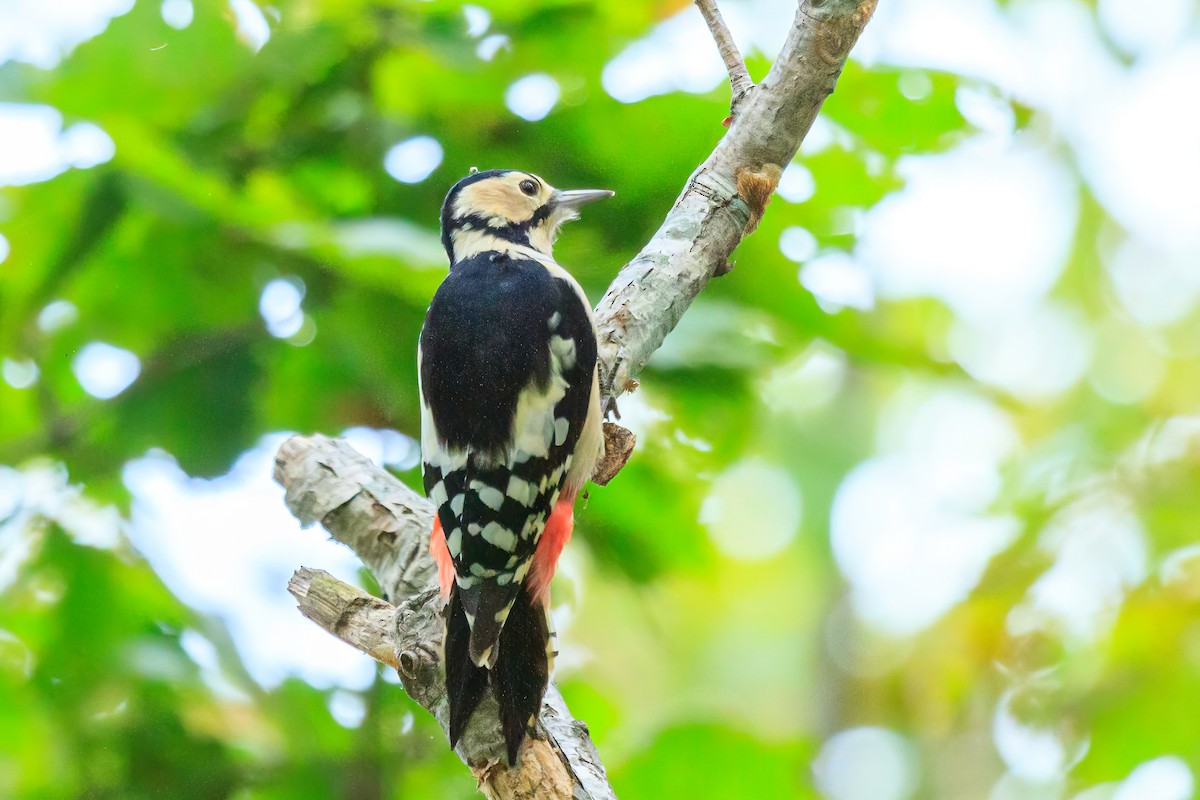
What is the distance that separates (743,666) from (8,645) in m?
1.75

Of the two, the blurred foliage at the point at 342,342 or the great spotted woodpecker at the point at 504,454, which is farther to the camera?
the blurred foliage at the point at 342,342

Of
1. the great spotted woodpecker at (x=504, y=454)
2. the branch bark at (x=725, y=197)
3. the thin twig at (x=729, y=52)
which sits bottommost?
the great spotted woodpecker at (x=504, y=454)

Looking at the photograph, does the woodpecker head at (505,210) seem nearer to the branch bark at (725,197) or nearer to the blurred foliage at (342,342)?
the blurred foliage at (342,342)

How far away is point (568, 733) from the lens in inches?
36.7

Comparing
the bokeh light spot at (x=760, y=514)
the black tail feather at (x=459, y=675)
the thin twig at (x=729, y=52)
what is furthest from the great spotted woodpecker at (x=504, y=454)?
the bokeh light spot at (x=760, y=514)

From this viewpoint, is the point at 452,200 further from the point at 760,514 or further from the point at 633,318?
the point at 760,514

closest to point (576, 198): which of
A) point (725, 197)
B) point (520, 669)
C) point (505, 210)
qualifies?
A: point (505, 210)

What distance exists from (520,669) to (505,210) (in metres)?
0.58

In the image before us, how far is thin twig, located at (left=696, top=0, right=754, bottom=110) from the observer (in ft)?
3.89

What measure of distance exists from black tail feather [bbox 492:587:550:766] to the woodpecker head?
0.45 metres

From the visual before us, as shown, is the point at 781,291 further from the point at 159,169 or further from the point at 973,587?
the point at 973,587

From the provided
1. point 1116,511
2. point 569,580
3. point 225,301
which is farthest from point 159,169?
point 1116,511

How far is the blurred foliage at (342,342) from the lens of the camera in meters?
1.46

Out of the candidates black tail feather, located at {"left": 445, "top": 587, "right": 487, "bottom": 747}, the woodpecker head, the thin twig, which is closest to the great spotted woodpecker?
black tail feather, located at {"left": 445, "top": 587, "right": 487, "bottom": 747}
